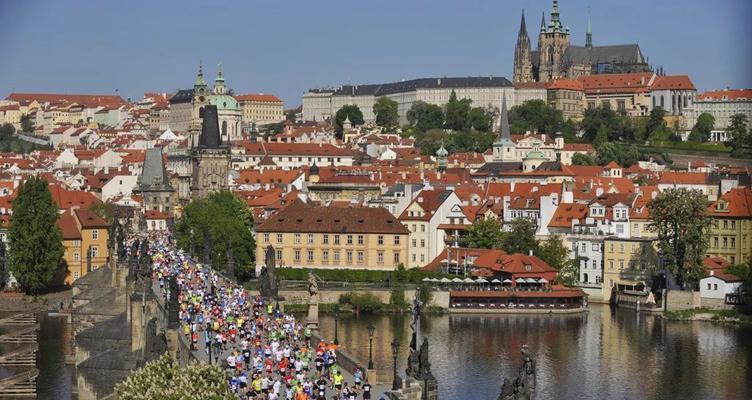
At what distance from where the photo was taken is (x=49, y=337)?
35.3 meters

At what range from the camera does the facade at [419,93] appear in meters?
121

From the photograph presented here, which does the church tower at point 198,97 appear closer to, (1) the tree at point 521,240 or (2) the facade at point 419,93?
(2) the facade at point 419,93

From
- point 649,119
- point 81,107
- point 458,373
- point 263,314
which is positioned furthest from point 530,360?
point 81,107

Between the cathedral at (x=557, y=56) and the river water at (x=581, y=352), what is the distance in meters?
86.2

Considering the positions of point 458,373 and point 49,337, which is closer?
point 458,373

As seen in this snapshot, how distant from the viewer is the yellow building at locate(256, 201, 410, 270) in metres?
46.2

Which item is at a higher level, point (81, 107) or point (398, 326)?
point (81, 107)

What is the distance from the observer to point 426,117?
371 feet

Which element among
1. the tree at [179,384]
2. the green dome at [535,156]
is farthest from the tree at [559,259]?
the green dome at [535,156]

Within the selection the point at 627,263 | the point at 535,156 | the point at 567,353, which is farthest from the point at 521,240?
the point at 535,156

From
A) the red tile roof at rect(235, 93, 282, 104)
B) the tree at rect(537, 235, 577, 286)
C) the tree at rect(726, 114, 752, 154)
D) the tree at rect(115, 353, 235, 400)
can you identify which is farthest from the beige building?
the tree at rect(115, 353, 235, 400)

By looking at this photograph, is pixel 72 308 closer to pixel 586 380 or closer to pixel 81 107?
pixel 586 380

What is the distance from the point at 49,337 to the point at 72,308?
1829 mm

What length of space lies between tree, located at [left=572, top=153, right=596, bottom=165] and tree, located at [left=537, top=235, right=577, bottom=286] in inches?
1527
